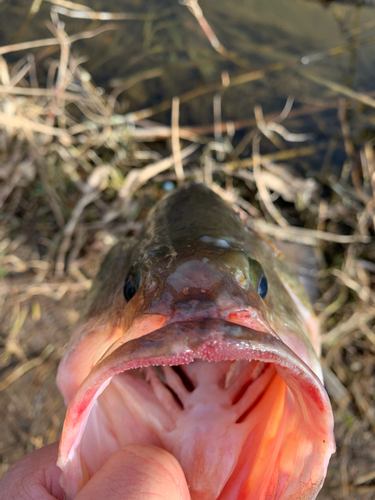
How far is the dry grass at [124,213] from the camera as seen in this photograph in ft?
8.30

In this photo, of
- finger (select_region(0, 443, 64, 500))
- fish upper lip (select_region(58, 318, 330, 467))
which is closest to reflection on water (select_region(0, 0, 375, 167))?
finger (select_region(0, 443, 64, 500))

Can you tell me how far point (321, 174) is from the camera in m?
3.69

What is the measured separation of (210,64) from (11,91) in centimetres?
206

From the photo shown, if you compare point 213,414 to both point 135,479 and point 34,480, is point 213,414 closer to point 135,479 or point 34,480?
point 135,479

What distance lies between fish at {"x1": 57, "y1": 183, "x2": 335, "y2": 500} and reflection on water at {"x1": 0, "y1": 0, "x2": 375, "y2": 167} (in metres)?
2.97

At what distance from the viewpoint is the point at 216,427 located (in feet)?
3.92

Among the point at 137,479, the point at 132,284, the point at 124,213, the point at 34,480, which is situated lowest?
the point at 124,213

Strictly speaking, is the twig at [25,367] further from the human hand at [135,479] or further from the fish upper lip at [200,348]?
the fish upper lip at [200,348]

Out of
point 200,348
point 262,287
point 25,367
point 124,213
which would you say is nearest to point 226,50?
point 124,213

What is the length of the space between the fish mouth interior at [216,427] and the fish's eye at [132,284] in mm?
277

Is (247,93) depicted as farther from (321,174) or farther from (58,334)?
(58,334)

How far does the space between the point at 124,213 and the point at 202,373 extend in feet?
6.88

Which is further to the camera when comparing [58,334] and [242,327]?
[58,334]

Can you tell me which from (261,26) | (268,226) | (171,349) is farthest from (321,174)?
(171,349)
